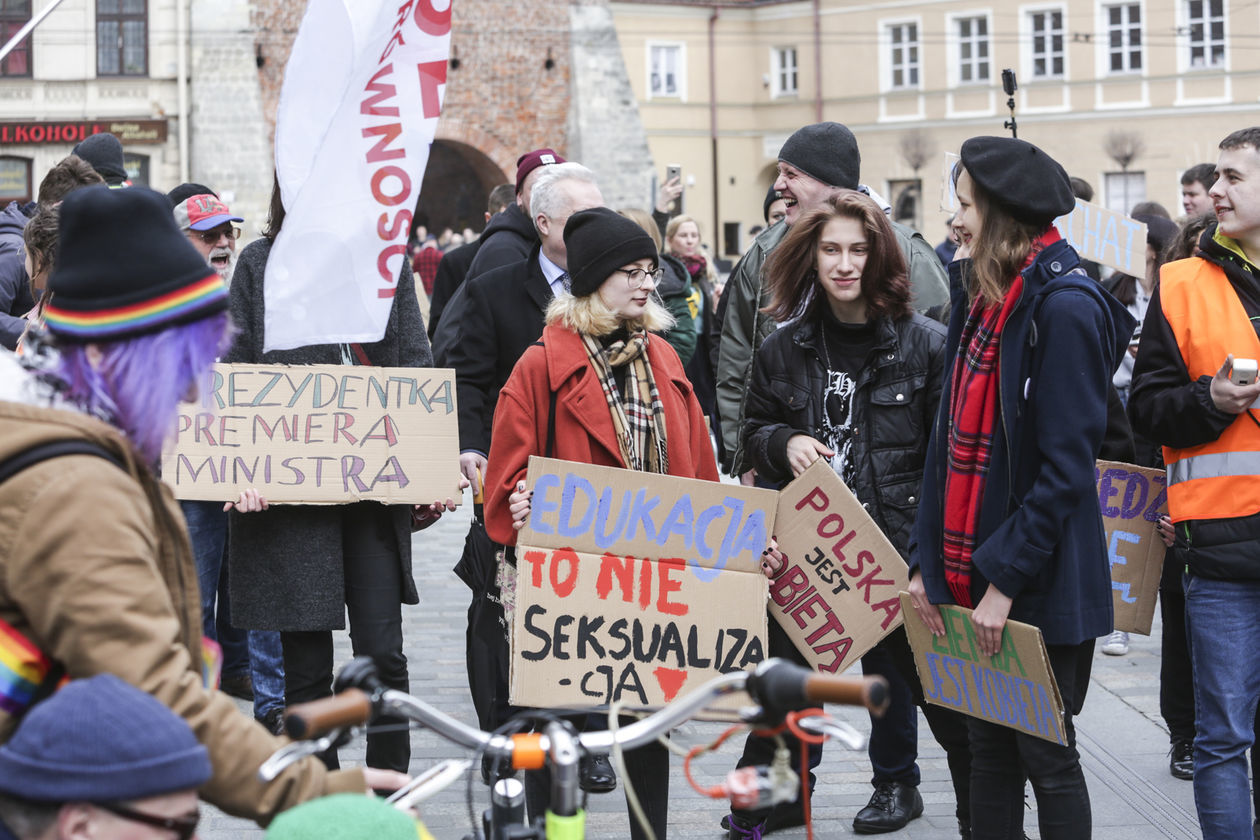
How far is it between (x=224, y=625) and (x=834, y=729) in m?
5.50

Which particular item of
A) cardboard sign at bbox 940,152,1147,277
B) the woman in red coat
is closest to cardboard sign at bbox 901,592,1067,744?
the woman in red coat

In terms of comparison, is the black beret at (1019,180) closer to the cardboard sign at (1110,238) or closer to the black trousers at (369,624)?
the black trousers at (369,624)

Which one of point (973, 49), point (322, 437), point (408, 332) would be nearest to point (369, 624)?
point (322, 437)

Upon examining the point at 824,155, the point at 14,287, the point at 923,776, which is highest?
the point at 824,155

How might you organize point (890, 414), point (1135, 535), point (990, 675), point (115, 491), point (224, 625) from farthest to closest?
A: point (224, 625) → point (1135, 535) → point (890, 414) → point (990, 675) → point (115, 491)

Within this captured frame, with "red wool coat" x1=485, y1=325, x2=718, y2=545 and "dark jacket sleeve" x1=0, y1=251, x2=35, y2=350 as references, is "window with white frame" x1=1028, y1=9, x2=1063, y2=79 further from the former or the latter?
"red wool coat" x1=485, y1=325, x2=718, y2=545

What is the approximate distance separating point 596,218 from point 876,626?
1.48m

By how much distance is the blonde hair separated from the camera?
4699mm

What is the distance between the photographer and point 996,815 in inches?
164

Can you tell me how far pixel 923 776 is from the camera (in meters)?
5.99

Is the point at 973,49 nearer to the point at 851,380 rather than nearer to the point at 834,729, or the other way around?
the point at 851,380

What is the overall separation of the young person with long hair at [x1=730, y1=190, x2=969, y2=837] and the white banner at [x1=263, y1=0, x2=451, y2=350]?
48.6 inches

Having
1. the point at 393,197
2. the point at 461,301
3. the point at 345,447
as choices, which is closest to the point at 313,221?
the point at 393,197

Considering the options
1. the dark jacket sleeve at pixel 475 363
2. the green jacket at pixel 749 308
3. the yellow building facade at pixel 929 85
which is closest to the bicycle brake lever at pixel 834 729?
the green jacket at pixel 749 308
